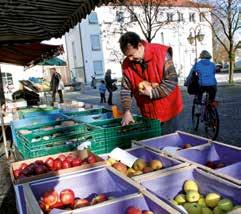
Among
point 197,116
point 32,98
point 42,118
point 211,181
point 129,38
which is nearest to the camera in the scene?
point 211,181

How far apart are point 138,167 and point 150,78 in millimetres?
1145

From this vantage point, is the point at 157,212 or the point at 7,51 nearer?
the point at 157,212

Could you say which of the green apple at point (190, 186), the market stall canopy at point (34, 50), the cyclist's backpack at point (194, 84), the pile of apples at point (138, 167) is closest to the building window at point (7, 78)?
the market stall canopy at point (34, 50)

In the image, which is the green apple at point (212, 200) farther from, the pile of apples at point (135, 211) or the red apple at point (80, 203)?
the red apple at point (80, 203)

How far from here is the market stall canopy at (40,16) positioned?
13.7 feet

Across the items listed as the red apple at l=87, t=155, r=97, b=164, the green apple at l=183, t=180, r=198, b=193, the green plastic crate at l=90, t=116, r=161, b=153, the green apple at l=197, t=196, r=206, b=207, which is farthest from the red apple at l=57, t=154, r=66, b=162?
the green apple at l=197, t=196, r=206, b=207

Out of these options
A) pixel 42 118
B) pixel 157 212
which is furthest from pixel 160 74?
pixel 42 118

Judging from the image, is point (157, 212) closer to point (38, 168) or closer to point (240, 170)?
point (240, 170)

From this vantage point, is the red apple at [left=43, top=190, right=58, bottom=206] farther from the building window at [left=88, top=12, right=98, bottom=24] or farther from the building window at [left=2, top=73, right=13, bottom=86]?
the building window at [left=88, top=12, right=98, bottom=24]

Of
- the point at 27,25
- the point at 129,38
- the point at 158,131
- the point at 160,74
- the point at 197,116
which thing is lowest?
the point at 197,116

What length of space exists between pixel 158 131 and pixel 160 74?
736 mm

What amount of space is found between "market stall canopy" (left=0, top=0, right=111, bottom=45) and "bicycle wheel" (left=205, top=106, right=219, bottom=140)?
11.8 ft

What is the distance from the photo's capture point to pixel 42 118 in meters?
7.13

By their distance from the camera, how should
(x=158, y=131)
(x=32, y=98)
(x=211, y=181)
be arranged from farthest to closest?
(x=32, y=98) < (x=158, y=131) < (x=211, y=181)
